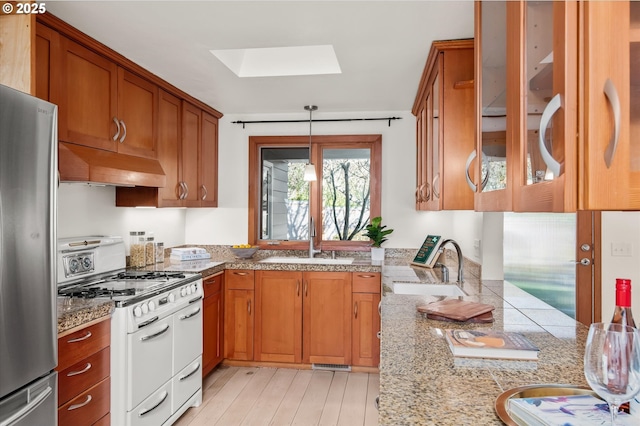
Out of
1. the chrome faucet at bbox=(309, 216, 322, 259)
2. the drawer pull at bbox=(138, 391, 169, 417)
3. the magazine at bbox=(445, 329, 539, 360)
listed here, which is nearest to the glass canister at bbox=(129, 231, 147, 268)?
the drawer pull at bbox=(138, 391, 169, 417)

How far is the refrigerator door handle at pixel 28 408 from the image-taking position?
4.53 feet

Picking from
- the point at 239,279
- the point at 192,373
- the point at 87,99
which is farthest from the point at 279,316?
the point at 87,99

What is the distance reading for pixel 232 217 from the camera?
14.1 ft

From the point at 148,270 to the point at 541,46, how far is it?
9.84 feet

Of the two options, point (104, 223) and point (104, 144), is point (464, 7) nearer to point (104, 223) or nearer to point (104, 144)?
point (104, 144)

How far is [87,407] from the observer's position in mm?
1901

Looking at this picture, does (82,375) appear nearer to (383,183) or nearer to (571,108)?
(571,108)

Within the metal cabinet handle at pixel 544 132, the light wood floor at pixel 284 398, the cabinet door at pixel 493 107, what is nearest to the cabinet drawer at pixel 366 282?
the light wood floor at pixel 284 398

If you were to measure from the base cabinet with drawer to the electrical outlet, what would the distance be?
12.3ft

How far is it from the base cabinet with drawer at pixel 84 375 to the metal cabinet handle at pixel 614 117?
1.98 m

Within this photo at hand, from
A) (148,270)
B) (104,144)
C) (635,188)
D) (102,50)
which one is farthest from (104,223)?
(635,188)

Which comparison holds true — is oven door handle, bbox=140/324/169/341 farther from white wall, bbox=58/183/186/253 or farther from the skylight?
the skylight

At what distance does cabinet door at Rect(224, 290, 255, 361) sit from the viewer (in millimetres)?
3648

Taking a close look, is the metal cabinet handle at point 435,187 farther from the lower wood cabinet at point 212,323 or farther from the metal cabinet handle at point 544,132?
the lower wood cabinet at point 212,323
